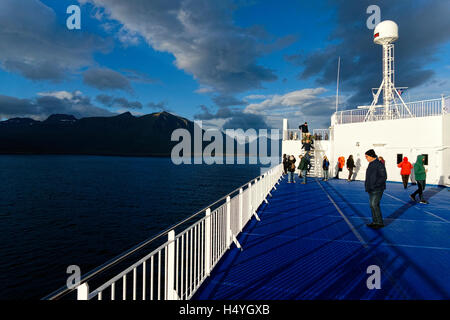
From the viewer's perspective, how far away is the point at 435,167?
1571cm

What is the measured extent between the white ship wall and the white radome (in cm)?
944

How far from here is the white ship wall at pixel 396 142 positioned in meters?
15.4

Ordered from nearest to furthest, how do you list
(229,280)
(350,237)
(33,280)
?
(229,280), (350,237), (33,280)

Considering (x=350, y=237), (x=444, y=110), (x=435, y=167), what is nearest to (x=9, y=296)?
(x=350, y=237)

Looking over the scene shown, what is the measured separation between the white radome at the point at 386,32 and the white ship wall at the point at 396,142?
31.0 ft

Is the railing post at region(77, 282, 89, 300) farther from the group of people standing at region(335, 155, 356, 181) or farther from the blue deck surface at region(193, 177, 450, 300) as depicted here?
the group of people standing at region(335, 155, 356, 181)

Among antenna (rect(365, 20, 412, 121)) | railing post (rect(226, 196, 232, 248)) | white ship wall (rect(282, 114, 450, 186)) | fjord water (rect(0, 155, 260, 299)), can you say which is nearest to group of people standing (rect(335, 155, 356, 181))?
white ship wall (rect(282, 114, 450, 186))

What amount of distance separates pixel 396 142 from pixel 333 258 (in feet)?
53.1

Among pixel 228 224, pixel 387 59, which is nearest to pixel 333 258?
pixel 228 224

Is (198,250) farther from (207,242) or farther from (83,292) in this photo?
(83,292)

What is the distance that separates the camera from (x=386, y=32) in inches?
850

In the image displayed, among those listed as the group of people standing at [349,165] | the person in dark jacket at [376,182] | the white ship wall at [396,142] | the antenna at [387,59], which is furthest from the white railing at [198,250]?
the antenna at [387,59]
